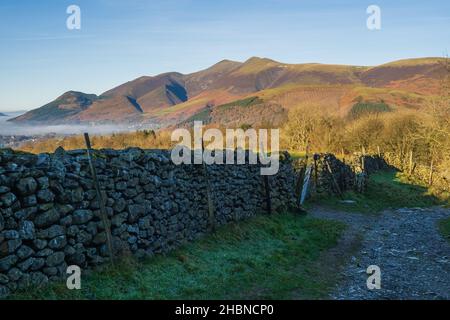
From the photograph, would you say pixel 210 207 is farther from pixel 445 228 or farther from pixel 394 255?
pixel 445 228

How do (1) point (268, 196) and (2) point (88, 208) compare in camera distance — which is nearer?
(2) point (88, 208)

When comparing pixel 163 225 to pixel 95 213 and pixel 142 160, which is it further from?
pixel 95 213

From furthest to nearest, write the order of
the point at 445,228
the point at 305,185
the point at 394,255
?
the point at 305,185 → the point at 445,228 → the point at 394,255

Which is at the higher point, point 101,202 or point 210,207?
point 101,202

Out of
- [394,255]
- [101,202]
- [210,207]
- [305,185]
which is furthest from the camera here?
[305,185]

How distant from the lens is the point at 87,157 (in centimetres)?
757

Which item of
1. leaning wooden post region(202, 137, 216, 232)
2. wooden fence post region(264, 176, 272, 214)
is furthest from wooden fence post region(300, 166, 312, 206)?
leaning wooden post region(202, 137, 216, 232)

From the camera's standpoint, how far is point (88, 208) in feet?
24.3

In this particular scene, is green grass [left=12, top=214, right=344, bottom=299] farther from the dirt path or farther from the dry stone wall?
the dirt path

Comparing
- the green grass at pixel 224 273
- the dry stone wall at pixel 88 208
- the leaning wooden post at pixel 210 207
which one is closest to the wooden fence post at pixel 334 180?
the green grass at pixel 224 273

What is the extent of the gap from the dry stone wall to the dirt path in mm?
3710

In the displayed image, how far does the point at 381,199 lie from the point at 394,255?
13115 millimetres

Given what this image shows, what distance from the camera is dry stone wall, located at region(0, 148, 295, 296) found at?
5.96 metres

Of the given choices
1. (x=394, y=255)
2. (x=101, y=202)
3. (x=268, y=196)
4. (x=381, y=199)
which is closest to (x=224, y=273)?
(x=101, y=202)
